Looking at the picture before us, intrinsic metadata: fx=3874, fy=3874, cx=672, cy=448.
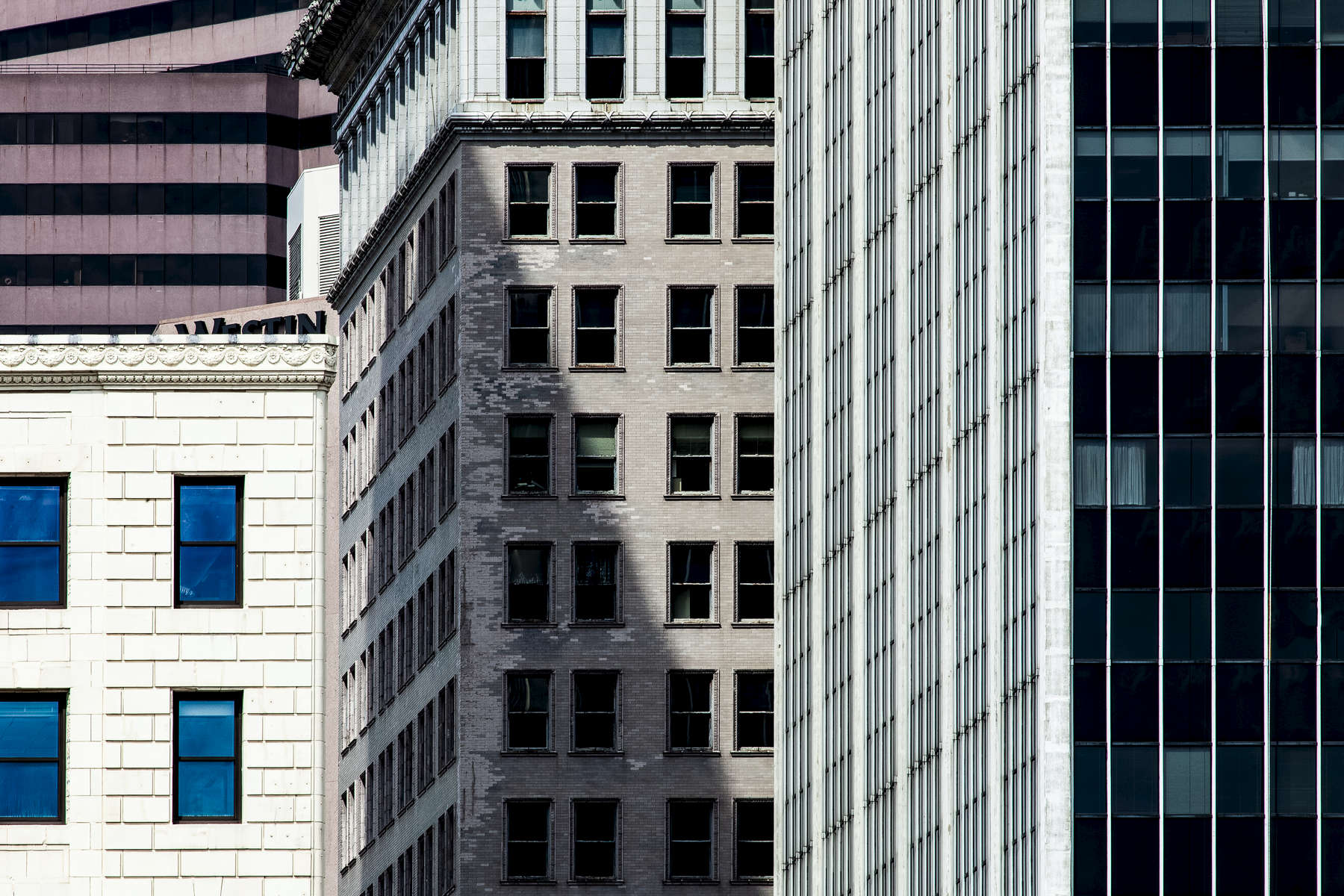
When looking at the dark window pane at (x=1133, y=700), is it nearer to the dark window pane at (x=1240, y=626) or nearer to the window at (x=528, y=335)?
the dark window pane at (x=1240, y=626)

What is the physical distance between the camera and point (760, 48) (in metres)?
120

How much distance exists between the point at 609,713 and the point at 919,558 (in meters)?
24.4

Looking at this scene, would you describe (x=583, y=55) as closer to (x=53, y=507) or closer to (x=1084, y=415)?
(x=53, y=507)

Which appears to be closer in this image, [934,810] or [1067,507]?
[1067,507]

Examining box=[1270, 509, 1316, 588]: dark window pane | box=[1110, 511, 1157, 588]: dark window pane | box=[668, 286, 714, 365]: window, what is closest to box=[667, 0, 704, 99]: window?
box=[668, 286, 714, 365]: window

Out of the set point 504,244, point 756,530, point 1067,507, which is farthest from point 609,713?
point 1067,507

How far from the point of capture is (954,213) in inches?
3661

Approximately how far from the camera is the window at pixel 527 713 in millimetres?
118688

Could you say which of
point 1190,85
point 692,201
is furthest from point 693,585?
point 1190,85

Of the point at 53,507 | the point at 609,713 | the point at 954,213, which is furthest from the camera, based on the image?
the point at 609,713

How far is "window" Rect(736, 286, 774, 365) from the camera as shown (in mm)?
119000

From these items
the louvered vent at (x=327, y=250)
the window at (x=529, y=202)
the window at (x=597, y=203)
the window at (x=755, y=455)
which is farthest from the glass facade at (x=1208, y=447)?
the louvered vent at (x=327, y=250)

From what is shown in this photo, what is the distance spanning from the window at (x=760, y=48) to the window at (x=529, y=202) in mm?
7042

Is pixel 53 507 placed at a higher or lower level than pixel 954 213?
lower
